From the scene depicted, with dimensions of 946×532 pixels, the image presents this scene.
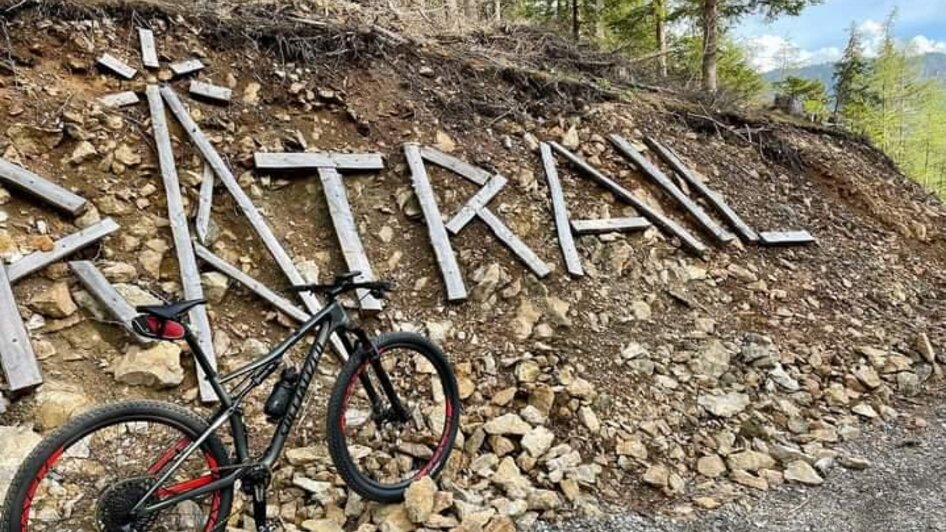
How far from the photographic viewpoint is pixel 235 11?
5965 mm

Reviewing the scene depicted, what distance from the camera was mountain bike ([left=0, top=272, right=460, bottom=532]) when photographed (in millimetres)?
2281

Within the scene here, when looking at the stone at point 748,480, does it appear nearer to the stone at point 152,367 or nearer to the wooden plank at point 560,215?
the wooden plank at point 560,215

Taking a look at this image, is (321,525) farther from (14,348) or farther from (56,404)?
(14,348)

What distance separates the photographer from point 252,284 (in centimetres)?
419

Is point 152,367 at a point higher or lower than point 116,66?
lower

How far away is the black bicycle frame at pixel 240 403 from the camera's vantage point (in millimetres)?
2396

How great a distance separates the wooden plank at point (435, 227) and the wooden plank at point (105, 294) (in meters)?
2.20

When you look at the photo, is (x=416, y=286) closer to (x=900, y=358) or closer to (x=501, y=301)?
(x=501, y=301)

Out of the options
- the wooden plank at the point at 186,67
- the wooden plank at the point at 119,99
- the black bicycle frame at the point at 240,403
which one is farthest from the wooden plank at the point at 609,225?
the wooden plank at the point at 119,99

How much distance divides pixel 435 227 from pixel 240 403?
2.71 meters

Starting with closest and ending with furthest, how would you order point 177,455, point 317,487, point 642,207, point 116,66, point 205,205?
1. point 177,455
2. point 317,487
3. point 205,205
4. point 116,66
5. point 642,207

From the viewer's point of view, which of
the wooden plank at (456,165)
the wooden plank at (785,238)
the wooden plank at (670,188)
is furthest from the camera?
the wooden plank at (785,238)

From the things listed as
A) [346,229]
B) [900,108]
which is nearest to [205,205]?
[346,229]

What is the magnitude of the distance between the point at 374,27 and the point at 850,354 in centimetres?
566
